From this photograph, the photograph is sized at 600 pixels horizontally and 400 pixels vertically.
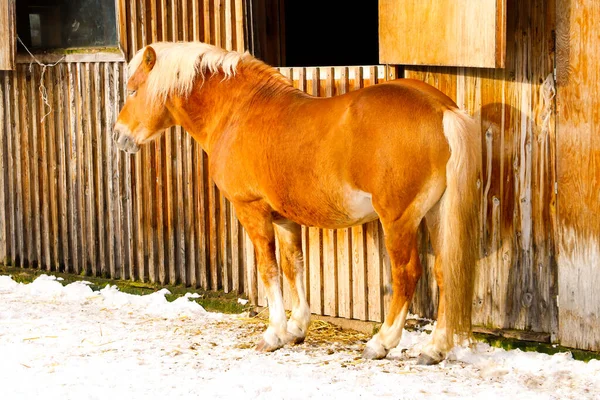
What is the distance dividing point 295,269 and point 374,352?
92 centimetres

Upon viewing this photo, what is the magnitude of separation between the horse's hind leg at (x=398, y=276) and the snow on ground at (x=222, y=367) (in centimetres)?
11

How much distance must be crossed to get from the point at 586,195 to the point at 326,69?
2088mm

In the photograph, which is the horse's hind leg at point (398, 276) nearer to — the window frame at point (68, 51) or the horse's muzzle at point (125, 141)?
the horse's muzzle at point (125, 141)

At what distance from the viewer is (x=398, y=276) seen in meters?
5.49

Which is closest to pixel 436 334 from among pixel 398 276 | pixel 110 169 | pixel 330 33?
pixel 398 276

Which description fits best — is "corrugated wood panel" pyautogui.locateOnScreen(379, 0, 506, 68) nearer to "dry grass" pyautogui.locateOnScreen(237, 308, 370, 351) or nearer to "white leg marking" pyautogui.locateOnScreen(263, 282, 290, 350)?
"white leg marking" pyautogui.locateOnScreen(263, 282, 290, 350)

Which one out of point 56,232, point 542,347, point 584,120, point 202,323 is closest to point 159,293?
point 202,323

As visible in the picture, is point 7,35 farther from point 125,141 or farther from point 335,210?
point 335,210

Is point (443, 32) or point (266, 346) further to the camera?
point (266, 346)

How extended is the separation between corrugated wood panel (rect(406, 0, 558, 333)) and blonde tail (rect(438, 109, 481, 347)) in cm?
41

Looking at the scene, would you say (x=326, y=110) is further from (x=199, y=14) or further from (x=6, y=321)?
(x=6, y=321)

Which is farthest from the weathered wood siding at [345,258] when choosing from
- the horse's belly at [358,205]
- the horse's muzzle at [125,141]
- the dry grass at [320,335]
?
the horse's muzzle at [125,141]

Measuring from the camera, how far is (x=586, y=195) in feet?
17.8

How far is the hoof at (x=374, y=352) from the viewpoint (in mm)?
5605
